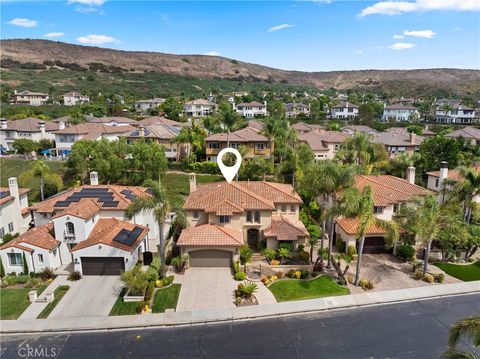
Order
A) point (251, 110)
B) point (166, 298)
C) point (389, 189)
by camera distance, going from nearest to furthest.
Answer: point (166, 298) < point (389, 189) < point (251, 110)

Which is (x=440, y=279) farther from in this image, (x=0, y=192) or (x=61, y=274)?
(x=0, y=192)

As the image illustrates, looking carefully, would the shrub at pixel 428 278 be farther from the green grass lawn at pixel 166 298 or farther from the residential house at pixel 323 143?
the residential house at pixel 323 143

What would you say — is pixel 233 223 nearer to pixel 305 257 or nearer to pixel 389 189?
pixel 305 257

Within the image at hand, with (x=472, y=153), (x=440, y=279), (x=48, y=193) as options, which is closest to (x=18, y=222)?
(x=48, y=193)

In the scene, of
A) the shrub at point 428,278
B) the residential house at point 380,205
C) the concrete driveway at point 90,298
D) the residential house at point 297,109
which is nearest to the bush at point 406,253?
the residential house at point 380,205

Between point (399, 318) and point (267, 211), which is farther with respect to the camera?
point (267, 211)

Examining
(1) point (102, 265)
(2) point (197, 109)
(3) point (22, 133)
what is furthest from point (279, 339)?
(2) point (197, 109)
